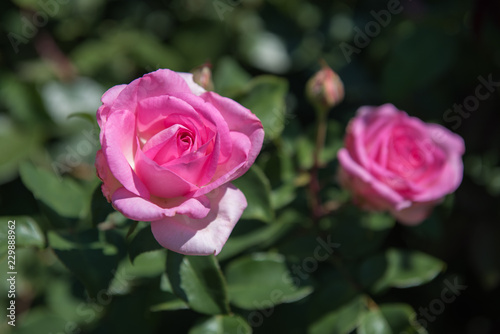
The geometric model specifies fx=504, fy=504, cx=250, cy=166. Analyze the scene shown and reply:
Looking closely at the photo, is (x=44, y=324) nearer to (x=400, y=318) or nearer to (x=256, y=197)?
(x=256, y=197)

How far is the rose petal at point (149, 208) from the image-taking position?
0.77 metres

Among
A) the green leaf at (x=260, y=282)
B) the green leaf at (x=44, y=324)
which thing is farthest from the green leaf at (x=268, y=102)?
the green leaf at (x=44, y=324)

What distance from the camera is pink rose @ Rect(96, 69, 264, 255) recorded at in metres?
0.80

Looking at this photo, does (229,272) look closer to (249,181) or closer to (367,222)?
(249,181)

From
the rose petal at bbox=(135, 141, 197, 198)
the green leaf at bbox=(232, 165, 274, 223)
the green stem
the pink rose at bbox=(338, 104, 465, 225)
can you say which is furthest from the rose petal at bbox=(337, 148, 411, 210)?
the rose petal at bbox=(135, 141, 197, 198)

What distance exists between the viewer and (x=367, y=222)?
4.50 feet

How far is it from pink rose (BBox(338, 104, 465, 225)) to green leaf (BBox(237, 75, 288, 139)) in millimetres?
173

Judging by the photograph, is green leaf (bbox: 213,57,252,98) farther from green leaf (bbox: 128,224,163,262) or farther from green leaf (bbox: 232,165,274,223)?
green leaf (bbox: 128,224,163,262)

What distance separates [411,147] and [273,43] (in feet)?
3.04

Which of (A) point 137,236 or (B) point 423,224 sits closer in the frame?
(A) point 137,236

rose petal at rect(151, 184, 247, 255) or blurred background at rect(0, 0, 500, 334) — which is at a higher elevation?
rose petal at rect(151, 184, 247, 255)

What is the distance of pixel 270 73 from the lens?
198 centimetres

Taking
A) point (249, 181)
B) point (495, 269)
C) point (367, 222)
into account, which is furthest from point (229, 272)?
point (495, 269)

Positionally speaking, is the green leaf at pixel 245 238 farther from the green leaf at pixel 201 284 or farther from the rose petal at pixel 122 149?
the rose petal at pixel 122 149
